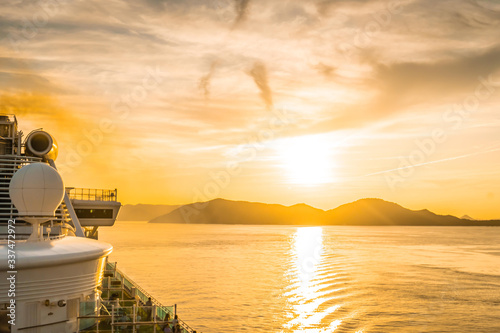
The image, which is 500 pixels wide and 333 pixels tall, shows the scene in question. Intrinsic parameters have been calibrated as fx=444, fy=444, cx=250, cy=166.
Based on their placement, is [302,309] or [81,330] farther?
[302,309]

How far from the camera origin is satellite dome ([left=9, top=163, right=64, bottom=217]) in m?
25.3

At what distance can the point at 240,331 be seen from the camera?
135ft

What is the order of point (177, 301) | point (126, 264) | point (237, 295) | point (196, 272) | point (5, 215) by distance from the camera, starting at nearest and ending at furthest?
point (5, 215)
point (177, 301)
point (237, 295)
point (196, 272)
point (126, 264)

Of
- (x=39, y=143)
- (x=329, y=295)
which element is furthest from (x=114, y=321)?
(x=329, y=295)

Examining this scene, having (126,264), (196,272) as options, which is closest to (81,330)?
(196,272)

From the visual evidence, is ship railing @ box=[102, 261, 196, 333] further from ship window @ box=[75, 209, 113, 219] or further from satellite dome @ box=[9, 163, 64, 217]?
satellite dome @ box=[9, 163, 64, 217]

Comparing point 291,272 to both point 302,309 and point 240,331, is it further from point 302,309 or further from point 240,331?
point 240,331

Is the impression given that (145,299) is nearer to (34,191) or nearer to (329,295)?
(34,191)

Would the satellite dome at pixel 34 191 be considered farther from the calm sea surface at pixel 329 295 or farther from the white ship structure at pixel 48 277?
the calm sea surface at pixel 329 295

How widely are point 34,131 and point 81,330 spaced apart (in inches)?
956

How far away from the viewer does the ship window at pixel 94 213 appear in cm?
4569

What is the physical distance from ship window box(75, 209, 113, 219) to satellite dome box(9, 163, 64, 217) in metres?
20.6

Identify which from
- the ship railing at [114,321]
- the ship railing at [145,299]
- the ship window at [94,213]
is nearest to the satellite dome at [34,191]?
the ship railing at [114,321]

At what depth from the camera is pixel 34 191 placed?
25312 millimetres
